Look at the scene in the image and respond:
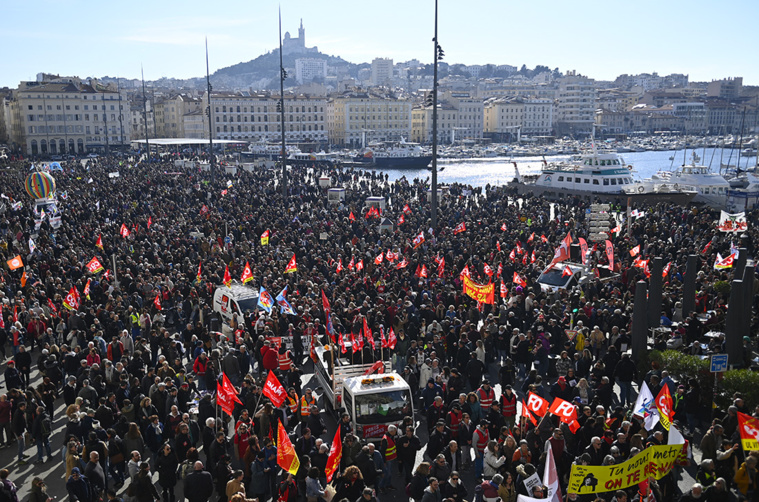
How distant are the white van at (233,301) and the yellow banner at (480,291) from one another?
17.4 feet

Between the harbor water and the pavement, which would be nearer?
the pavement

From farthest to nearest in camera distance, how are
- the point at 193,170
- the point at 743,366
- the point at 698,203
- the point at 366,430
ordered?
the point at 193,170 → the point at 698,203 → the point at 743,366 → the point at 366,430

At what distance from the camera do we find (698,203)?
44.2 m

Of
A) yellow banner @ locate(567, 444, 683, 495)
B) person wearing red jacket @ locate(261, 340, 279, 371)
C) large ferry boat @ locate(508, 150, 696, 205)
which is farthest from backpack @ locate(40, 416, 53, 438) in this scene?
large ferry boat @ locate(508, 150, 696, 205)

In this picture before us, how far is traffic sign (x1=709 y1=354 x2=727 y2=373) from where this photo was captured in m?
11.5

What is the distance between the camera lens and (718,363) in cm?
1156

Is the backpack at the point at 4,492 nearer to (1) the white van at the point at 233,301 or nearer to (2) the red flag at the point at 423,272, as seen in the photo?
(1) the white van at the point at 233,301

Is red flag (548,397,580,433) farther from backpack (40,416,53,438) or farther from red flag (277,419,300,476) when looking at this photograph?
backpack (40,416,53,438)

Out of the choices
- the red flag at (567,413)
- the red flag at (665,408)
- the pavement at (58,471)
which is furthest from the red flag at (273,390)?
the red flag at (665,408)

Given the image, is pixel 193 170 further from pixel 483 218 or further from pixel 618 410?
pixel 618 410

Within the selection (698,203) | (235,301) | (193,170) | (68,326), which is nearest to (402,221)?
(235,301)

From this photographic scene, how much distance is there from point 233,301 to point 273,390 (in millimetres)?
6980

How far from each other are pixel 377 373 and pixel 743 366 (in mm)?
7192

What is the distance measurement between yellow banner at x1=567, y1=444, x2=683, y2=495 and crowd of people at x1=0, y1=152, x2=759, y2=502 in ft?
0.80
